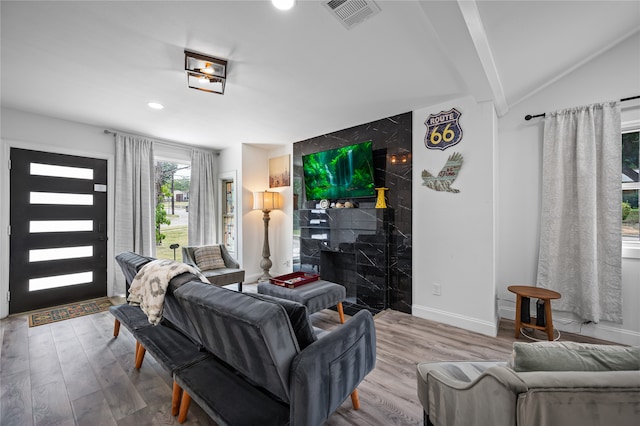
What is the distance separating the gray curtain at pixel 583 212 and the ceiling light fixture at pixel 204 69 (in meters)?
3.35

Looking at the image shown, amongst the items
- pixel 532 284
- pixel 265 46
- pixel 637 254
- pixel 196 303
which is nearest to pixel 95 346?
pixel 196 303

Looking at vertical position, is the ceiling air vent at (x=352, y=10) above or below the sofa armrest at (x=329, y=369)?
above

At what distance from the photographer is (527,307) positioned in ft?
8.90

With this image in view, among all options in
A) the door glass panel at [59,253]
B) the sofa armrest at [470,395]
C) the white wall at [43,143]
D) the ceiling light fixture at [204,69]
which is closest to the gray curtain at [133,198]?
the white wall at [43,143]

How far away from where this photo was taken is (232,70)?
92.8 inches

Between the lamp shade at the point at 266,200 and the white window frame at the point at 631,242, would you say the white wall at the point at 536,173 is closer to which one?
the white window frame at the point at 631,242

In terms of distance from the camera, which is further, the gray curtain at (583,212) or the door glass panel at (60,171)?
the door glass panel at (60,171)

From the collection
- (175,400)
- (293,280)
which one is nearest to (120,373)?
(175,400)

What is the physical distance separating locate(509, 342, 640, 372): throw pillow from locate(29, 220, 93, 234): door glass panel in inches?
196

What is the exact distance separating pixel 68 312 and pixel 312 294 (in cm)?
Result: 319

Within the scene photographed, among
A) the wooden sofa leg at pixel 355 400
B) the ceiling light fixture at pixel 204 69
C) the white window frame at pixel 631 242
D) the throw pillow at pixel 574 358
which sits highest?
the ceiling light fixture at pixel 204 69

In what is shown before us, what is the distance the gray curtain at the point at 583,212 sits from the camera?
252 cm

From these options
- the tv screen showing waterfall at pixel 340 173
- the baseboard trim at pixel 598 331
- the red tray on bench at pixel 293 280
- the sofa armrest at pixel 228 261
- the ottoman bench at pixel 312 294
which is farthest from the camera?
the sofa armrest at pixel 228 261

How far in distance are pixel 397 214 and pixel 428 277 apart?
0.85 meters
